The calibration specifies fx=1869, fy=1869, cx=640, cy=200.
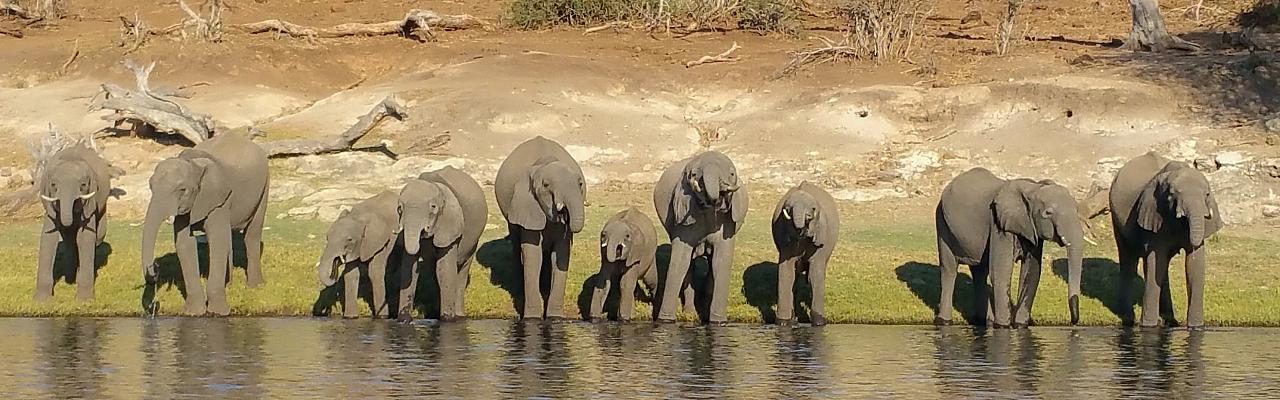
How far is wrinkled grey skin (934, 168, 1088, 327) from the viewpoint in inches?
747

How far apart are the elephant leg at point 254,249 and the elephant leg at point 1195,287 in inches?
402

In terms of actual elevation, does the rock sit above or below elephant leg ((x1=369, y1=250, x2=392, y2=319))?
above

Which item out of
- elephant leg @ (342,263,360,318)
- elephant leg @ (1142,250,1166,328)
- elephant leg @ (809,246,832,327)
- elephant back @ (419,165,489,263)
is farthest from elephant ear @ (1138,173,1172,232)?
elephant leg @ (342,263,360,318)

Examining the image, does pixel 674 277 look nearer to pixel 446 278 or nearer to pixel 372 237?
pixel 446 278

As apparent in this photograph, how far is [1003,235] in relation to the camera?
19.4m

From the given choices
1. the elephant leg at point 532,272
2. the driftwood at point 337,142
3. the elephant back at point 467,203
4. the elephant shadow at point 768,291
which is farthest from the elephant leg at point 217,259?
the driftwood at point 337,142

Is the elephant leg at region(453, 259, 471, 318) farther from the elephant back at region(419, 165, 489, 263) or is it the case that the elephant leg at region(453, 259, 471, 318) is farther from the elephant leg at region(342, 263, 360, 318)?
the elephant leg at region(342, 263, 360, 318)

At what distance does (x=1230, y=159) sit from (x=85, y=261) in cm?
1557

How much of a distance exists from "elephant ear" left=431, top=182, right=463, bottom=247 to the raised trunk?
59.0ft

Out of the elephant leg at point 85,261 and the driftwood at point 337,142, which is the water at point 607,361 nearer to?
the elephant leg at point 85,261

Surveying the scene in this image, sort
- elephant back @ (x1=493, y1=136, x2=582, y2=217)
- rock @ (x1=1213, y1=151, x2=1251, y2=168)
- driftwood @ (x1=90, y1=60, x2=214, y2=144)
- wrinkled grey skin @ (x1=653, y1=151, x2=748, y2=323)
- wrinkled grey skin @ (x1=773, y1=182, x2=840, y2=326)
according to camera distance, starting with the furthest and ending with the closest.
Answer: driftwood @ (x1=90, y1=60, x2=214, y2=144) → rock @ (x1=1213, y1=151, x2=1251, y2=168) → elephant back @ (x1=493, y1=136, x2=582, y2=217) → wrinkled grey skin @ (x1=773, y1=182, x2=840, y2=326) → wrinkled grey skin @ (x1=653, y1=151, x2=748, y2=323)

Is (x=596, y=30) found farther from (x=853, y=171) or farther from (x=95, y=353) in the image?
(x=95, y=353)

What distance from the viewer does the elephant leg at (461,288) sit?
1997 centimetres

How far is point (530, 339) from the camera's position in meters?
17.9
